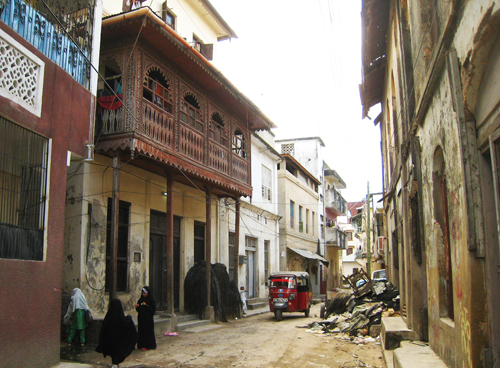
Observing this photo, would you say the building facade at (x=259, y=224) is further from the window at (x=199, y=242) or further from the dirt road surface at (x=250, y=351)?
the dirt road surface at (x=250, y=351)

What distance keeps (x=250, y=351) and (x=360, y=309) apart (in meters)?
5.14

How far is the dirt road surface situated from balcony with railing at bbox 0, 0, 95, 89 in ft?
18.6

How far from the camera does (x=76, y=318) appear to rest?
9328mm

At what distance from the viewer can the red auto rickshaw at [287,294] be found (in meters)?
16.4

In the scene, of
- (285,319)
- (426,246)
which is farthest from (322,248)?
(426,246)

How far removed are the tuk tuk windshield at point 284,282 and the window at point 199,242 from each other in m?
2.98

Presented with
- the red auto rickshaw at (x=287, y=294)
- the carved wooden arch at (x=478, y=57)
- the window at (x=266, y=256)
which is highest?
the carved wooden arch at (x=478, y=57)

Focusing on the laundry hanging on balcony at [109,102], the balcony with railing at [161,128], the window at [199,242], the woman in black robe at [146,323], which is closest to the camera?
the woman in black robe at [146,323]

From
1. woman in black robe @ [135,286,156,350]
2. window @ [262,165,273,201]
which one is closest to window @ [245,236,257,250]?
window @ [262,165,273,201]

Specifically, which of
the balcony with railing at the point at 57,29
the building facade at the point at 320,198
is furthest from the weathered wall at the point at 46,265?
the building facade at the point at 320,198

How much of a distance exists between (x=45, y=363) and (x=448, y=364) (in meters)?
6.01

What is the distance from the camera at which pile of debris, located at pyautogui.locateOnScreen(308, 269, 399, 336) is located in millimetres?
12305

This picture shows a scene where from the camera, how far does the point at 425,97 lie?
6199mm

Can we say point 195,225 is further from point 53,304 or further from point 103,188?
point 53,304
